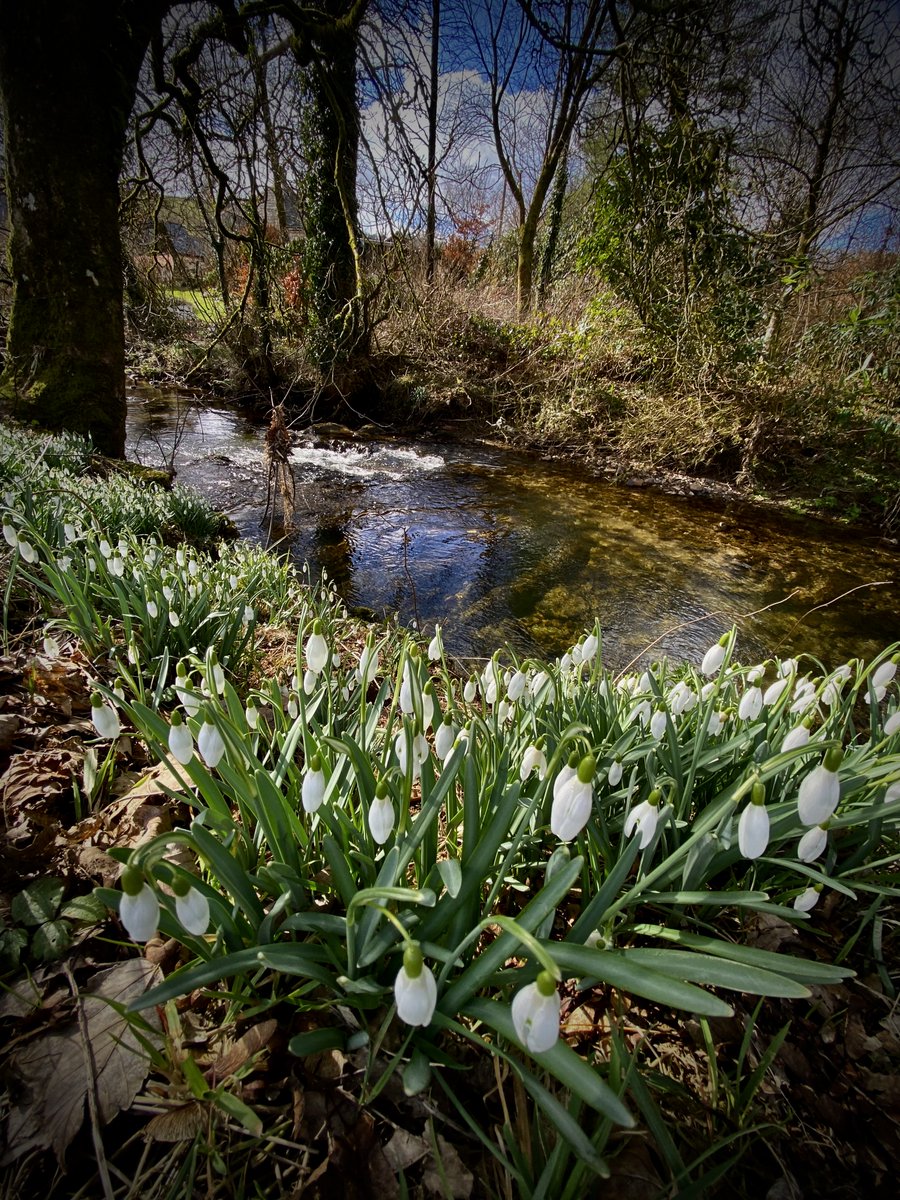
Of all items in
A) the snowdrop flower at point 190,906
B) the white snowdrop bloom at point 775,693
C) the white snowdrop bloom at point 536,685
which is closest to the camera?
the snowdrop flower at point 190,906

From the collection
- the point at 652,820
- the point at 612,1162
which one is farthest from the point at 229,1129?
the point at 652,820

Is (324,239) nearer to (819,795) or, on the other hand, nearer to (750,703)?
(750,703)

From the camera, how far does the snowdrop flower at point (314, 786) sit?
106 cm

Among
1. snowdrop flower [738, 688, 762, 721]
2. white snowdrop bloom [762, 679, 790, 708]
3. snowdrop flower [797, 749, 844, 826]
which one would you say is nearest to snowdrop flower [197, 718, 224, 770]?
snowdrop flower [797, 749, 844, 826]

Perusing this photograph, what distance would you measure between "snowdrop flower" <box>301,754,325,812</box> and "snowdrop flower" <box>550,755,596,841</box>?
0.46m

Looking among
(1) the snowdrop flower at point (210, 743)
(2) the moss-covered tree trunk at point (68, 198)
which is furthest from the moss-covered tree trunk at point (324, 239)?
(1) the snowdrop flower at point (210, 743)

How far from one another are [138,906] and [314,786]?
0.35 m

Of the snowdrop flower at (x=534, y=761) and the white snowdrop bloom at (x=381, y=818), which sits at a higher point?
the white snowdrop bloom at (x=381, y=818)

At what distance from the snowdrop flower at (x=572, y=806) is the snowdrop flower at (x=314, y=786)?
18.3 inches

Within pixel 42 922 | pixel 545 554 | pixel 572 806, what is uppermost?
pixel 572 806

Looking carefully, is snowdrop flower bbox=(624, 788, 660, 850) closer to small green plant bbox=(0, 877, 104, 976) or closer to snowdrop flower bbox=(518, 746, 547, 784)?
snowdrop flower bbox=(518, 746, 547, 784)

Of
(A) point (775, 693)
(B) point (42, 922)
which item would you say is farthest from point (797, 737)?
(B) point (42, 922)

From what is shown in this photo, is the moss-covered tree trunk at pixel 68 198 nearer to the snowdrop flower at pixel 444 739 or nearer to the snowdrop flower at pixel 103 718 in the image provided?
the snowdrop flower at pixel 103 718

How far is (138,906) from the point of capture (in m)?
0.79
